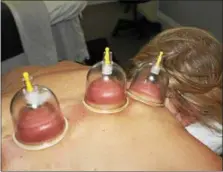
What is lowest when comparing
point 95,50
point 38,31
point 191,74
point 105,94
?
point 95,50

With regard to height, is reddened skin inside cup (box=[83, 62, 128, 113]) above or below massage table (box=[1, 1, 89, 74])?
above

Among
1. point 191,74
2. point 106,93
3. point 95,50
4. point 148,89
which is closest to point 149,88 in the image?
point 148,89

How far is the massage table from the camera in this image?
1975mm

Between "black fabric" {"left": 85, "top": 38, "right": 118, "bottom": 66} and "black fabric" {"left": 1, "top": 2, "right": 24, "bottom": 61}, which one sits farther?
"black fabric" {"left": 85, "top": 38, "right": 118, "bottom": 66}

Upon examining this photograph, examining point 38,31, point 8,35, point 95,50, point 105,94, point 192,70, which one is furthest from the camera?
point 95,50

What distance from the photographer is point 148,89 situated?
81 cm

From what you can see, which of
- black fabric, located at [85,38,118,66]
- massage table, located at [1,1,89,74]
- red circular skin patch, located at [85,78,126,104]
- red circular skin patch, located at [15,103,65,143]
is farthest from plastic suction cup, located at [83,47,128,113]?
black fabric, located at [85,38,118,66]

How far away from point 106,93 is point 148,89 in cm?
12

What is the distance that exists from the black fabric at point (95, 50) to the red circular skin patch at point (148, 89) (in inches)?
62.8

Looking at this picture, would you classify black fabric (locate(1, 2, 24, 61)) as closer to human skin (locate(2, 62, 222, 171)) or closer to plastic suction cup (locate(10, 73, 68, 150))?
human skin (locate(2, 62, 222, 171))

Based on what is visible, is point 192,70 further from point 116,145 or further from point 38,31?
point 38,31

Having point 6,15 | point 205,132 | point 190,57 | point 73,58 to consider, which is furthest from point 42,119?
point 73,58

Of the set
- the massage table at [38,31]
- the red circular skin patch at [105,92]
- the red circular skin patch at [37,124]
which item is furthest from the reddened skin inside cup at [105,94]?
the massage table at [38,31]

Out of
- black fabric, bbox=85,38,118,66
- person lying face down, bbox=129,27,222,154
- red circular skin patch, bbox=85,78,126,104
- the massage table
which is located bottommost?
black fabric, bbox=85,38,118,66
